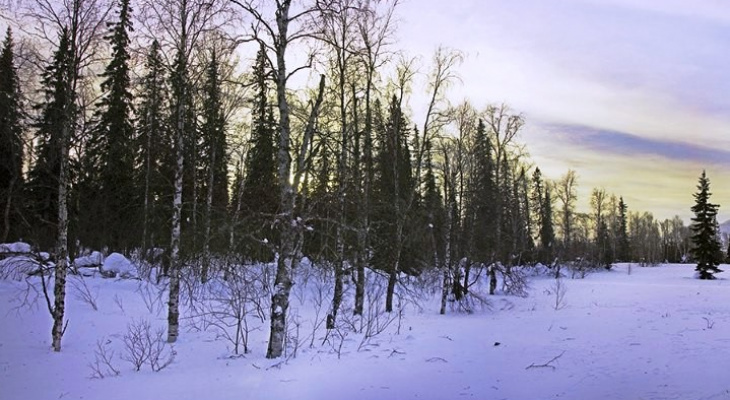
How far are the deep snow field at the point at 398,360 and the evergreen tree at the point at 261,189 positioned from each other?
232cm

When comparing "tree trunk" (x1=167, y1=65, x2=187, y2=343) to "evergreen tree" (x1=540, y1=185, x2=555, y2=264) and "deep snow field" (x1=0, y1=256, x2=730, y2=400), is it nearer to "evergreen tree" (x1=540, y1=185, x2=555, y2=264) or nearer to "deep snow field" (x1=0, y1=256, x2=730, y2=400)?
"deep snow field" (x1=0, y1=256, x2=730, y2=400)

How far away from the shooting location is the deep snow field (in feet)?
25.3

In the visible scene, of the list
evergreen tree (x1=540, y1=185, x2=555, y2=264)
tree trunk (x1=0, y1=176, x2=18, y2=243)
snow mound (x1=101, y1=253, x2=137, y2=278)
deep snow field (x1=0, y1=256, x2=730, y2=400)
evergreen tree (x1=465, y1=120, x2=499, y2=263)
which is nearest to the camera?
deep snow field (x1=0, y1=256, x2=730, y2=400)

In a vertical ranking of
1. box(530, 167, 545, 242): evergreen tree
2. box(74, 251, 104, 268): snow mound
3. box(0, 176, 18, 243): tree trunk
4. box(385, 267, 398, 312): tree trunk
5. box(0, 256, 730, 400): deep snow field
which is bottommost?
box(0, 256, 730, 400): deep snow field

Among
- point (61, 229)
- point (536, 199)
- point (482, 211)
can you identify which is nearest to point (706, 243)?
point (536, 199)

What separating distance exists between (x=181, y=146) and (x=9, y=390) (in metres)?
5.80

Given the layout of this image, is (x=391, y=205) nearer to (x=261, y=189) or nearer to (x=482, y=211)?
(x=261, y=189)

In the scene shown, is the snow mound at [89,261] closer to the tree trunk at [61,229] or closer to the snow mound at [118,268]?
the snow mound at [118,268]

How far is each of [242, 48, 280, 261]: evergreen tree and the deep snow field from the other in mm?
2321

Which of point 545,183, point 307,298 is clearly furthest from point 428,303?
point 545,183

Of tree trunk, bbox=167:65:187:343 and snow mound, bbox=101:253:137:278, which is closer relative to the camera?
tree trunk, bbox=167:65:187:343

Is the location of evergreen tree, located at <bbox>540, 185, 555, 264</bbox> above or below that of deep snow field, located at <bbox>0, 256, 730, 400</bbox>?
above

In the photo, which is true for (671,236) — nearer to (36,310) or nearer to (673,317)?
(673,317)

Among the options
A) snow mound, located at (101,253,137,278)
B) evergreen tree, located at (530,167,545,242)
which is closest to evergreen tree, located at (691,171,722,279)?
evergreen tree, located at (530,167,545,242)
